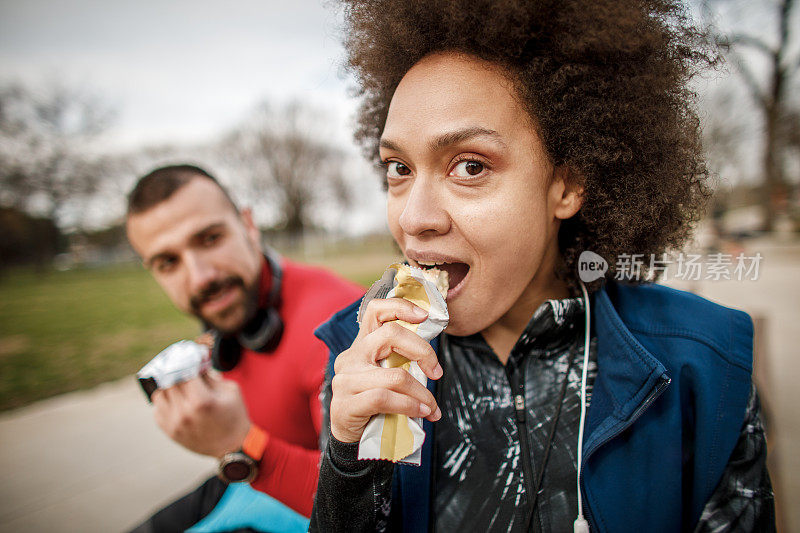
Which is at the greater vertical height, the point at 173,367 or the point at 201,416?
the point at 173,367

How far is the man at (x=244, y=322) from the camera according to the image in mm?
1995

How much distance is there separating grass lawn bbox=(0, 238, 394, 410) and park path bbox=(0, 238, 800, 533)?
1.03 metres

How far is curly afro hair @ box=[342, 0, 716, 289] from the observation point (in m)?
1.42

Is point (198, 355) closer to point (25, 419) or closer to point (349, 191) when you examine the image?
point (25, 419)

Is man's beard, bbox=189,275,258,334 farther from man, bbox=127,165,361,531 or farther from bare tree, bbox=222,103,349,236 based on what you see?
bare tree, bbox=222,103,349,236

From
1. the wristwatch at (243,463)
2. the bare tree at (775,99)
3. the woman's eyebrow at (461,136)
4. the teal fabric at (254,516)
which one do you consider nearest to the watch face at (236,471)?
the wristwatch at (243,463)

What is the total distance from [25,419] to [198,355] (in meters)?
5.24

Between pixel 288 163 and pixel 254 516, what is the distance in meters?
34.6

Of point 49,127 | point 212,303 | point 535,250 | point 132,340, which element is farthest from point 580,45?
point 49,127

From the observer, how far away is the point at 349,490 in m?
1.23

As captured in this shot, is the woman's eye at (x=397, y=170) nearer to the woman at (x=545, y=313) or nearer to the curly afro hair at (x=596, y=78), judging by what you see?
the woman at (x=545, y=313)

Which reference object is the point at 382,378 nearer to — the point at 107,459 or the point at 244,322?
the point at 244,322
